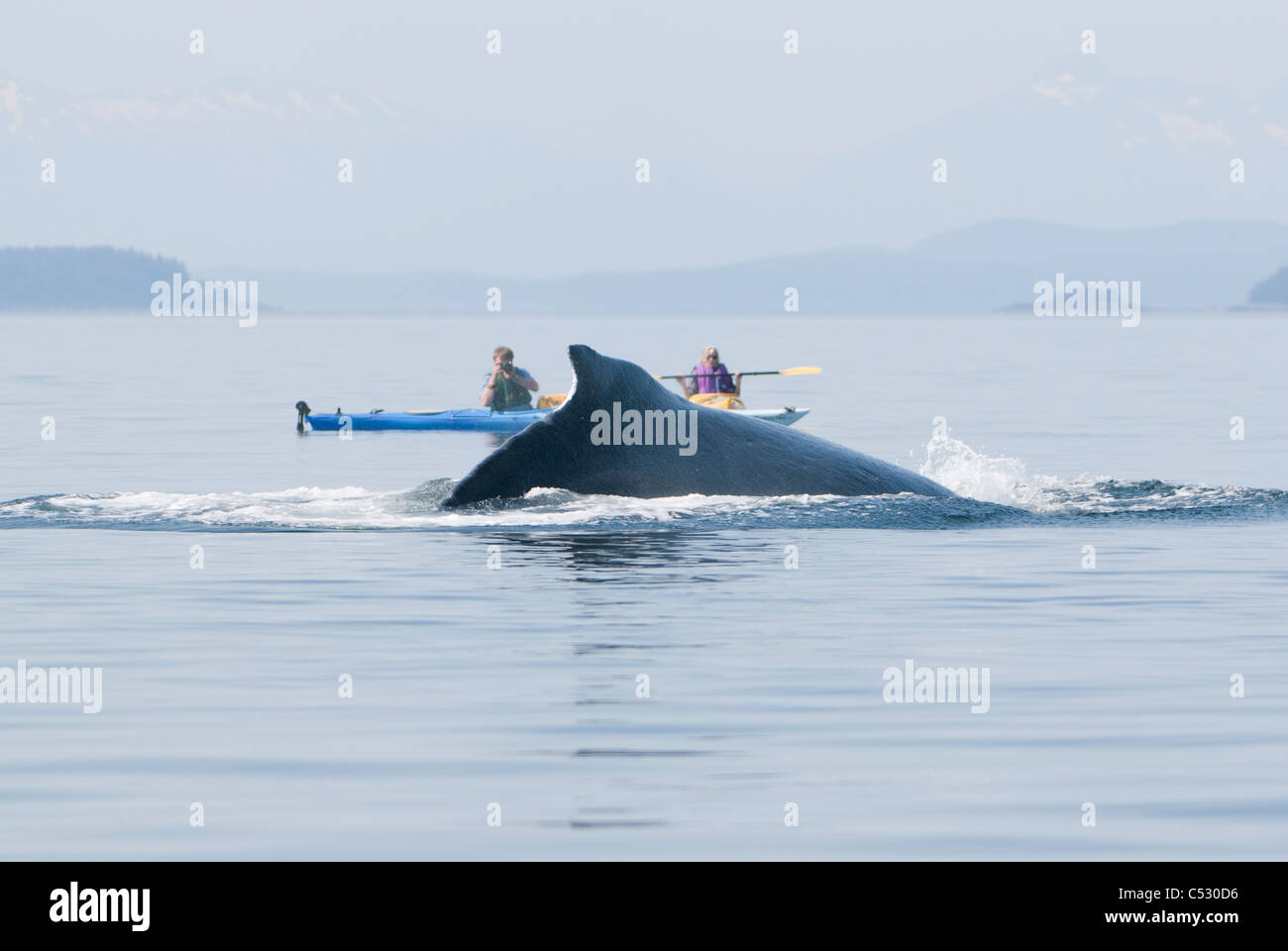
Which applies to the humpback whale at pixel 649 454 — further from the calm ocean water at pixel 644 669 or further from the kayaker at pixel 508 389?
the kayaker at pixel 508 389

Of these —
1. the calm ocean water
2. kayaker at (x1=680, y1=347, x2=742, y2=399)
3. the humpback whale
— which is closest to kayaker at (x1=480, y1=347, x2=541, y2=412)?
kayaker at (x1=680, y1=347, x2=742, y2=399)

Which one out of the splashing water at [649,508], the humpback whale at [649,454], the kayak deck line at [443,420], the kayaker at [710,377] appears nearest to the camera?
the humpback whale at [649,454]

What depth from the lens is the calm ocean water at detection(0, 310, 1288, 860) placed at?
858 centimetres

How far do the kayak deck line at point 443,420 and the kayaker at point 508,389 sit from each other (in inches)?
7.9

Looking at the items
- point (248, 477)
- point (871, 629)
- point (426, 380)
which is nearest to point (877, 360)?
point (426, 380)

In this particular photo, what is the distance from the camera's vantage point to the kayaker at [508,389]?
33.6 m

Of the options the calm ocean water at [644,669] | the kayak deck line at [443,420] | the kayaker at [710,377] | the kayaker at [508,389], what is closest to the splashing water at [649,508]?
the calm ocean water at [644,669]

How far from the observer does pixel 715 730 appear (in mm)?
10398

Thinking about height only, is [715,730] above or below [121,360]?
below

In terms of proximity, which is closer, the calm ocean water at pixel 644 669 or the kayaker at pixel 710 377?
the calm ocean water at pixel 644 669

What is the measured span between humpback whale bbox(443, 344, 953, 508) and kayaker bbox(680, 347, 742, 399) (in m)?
12.7
